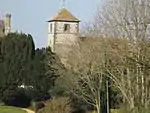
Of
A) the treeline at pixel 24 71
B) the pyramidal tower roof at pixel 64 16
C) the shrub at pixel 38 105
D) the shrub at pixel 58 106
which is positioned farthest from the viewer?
the pyramidal tower roof at pixel 64 16

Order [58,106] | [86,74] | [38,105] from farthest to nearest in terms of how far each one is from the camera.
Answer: [38,105] → [86,74] → [58,106]

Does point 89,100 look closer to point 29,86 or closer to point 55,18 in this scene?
point 29,86

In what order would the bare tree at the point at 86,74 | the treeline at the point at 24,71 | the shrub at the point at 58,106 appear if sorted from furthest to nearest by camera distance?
1. the treeline at the point at 24,71
2. the bare tree at the point at 86,74
3. the shrub at the point at 58,106

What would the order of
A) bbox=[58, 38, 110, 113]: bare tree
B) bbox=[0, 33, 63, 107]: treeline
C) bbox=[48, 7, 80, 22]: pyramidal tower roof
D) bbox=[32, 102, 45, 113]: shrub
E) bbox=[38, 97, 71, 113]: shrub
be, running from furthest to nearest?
Answer: bbox=[48, 7, 80, 22]: pyramidal tower roof
bbox=[0, 33, 63, 107]: treeline
bbox=[32, 102, 45, 113]: shrub
bbox=[58, 38, 110, 113]: bare tree
bbox=[38, 97, 71, 113]: shrub

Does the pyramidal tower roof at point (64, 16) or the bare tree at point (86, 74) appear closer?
the bare tree at point (86, 74)

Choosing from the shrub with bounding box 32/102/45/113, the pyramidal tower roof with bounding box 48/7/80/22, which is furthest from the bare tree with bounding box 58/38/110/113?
the pyramidal tower roof with bounding box 48/7/80/22

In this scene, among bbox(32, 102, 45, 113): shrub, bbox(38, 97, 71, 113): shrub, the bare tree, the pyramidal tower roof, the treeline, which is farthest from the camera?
the pyramidal tower roof

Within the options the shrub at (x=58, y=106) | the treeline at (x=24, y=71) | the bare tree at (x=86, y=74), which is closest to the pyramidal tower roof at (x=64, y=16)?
the treeline at (x=24, y=71)

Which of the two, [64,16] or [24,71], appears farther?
[64,16]

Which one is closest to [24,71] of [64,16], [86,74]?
[86,74]

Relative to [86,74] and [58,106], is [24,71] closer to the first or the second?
[86,74]

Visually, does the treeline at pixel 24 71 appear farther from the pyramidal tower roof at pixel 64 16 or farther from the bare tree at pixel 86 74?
the pyramidal tower roof at pixel 64 16

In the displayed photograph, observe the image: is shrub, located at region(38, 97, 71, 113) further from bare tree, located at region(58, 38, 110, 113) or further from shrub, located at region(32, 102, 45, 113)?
shrub, located at region(32, 102, 45, 113)

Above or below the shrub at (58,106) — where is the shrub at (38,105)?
below
